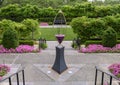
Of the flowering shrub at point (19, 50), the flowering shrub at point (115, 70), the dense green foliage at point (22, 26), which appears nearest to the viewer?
the flowering shrub at point (115, 70)

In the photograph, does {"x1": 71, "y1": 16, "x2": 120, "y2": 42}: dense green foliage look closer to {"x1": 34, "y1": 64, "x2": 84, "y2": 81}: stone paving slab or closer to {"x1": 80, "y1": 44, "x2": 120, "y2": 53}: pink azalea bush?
{"x1": 80, "y1": 44, "x2": 120, "y2": 53}: pink azalea bush

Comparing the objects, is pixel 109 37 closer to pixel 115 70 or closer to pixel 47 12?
pixel 115 70

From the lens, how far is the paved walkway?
10.2 m

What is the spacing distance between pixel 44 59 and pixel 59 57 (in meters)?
2.66

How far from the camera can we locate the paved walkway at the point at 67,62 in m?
10.2

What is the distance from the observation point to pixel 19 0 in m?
40.8

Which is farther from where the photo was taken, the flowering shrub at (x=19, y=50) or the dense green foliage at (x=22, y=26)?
the dense green foliage at (x=22, y=26)

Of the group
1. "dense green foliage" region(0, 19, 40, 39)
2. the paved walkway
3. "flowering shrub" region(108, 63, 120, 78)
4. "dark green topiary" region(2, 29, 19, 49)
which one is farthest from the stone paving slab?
"dense green foliage" region(0, 19, 40, 39)

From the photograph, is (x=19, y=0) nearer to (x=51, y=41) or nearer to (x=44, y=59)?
(x=51, y=41)

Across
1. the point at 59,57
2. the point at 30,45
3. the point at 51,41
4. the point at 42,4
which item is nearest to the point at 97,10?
the point at 42,4

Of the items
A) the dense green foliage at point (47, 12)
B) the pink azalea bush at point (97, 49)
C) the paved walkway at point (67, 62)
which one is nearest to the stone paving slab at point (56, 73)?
the paved walkway at point (67, 62)

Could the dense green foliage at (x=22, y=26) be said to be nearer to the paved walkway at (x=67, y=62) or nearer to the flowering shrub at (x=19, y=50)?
the flowering shrub at (x=19, y=50)

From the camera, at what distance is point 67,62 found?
43.0ft

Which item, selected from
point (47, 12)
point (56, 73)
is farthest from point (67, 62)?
point (47, 12)
